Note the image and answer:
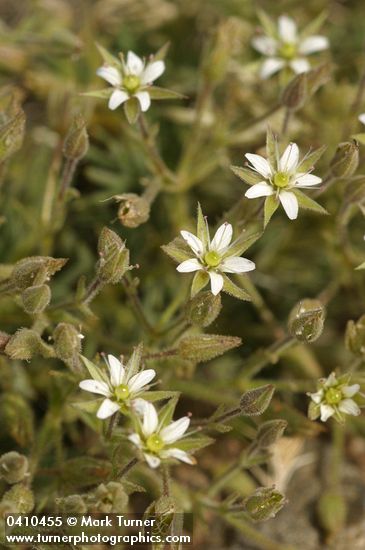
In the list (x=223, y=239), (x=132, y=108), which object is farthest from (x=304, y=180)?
(x=132, y=108)

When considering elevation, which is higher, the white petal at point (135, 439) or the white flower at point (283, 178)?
the white flower at point (283, 178)

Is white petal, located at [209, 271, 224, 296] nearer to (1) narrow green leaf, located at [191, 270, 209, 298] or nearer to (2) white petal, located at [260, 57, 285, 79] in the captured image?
(1) narrow green leaf, located at [191, 270, 209, 298]

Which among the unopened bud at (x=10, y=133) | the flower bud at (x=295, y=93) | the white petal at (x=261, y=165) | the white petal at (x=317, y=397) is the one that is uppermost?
the flower bud at (x=295, y=93)

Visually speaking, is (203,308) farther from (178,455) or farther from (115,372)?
(178,455)

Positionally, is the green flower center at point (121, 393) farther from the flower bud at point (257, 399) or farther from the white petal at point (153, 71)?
the white petal at point (153, 71)

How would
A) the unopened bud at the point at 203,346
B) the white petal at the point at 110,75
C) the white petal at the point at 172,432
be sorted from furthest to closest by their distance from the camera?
the white petal at the point at 110,75 < the unopened bud at the point at 203,346 < the white petal at the point at 172,432

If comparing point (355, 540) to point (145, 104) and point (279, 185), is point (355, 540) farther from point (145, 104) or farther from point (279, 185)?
point (145, 104)

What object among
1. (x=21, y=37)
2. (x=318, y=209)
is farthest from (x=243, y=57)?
(x=318, y=209)

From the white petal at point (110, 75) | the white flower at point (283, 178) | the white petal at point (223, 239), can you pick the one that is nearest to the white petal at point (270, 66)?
the white petal at point (110, 75)
